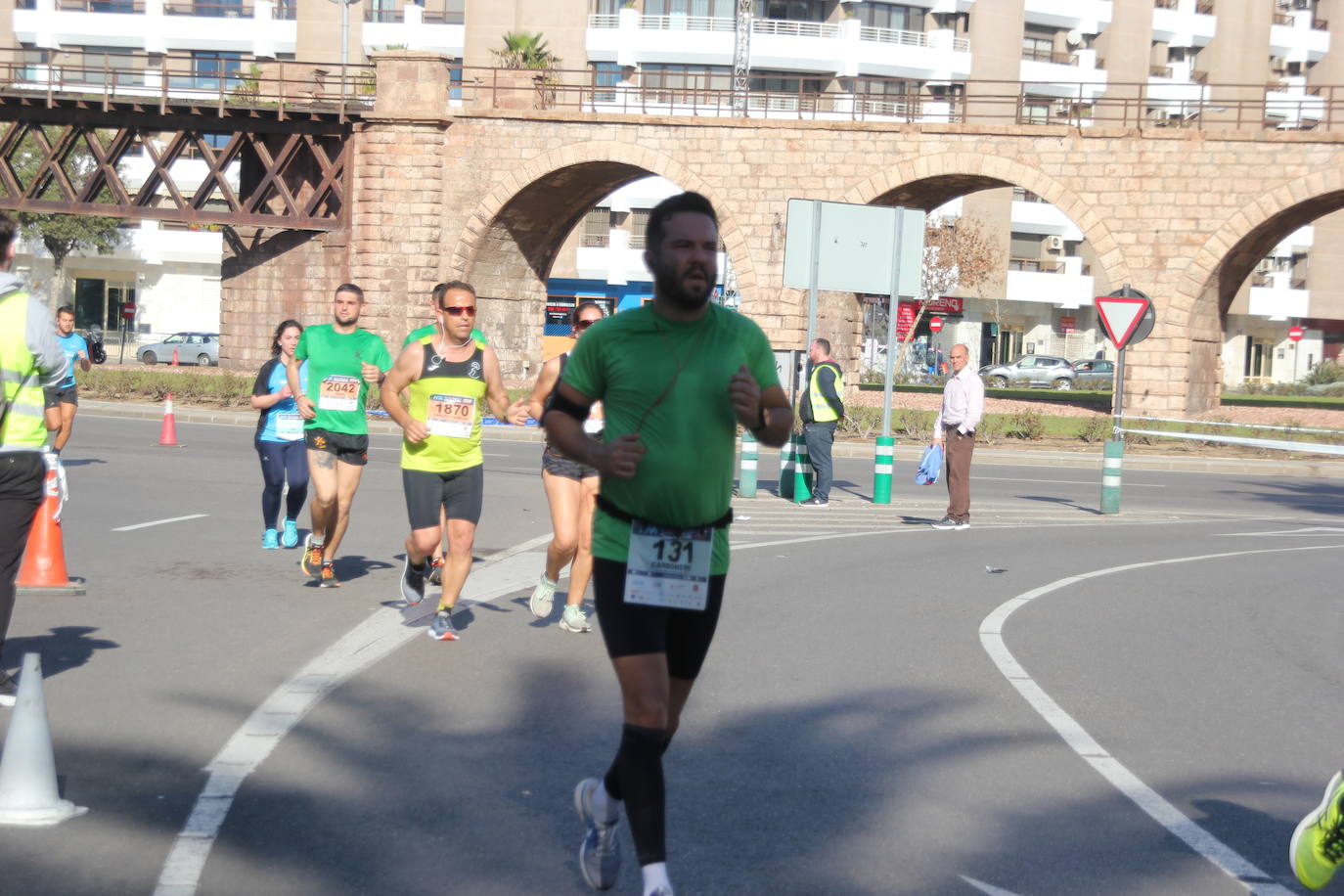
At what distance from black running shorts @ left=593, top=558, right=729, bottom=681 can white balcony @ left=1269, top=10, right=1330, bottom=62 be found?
7687 cm

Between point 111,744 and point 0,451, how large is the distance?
4.08 feet

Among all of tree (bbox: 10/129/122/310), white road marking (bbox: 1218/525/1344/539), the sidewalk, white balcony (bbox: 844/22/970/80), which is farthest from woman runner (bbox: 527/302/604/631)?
white balcony (bbox: 844/22/970/80)

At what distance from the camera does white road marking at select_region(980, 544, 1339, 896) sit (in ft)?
15.9

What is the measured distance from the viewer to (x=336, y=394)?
10.2 meters

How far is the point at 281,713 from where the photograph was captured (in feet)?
21.7

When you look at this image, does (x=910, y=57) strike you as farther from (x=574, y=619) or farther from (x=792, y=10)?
(x=574, y=619)

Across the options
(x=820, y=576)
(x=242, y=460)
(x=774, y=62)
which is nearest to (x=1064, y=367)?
(x=774, y=62)

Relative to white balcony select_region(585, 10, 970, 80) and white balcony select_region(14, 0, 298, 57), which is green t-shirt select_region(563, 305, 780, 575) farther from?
white balcony select_region(14, 0, 298, 57)

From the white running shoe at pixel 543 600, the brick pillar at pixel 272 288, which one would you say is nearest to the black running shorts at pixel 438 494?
the white running shoe at pixel 543 600

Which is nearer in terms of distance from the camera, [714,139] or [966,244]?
[714,139]

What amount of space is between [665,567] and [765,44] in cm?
5954

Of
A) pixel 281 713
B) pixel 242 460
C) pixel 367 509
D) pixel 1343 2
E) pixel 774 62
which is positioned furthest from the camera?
pixel 1343 2

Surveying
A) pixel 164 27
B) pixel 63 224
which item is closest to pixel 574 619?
pixel 63 224

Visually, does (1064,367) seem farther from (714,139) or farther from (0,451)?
(0,451)
